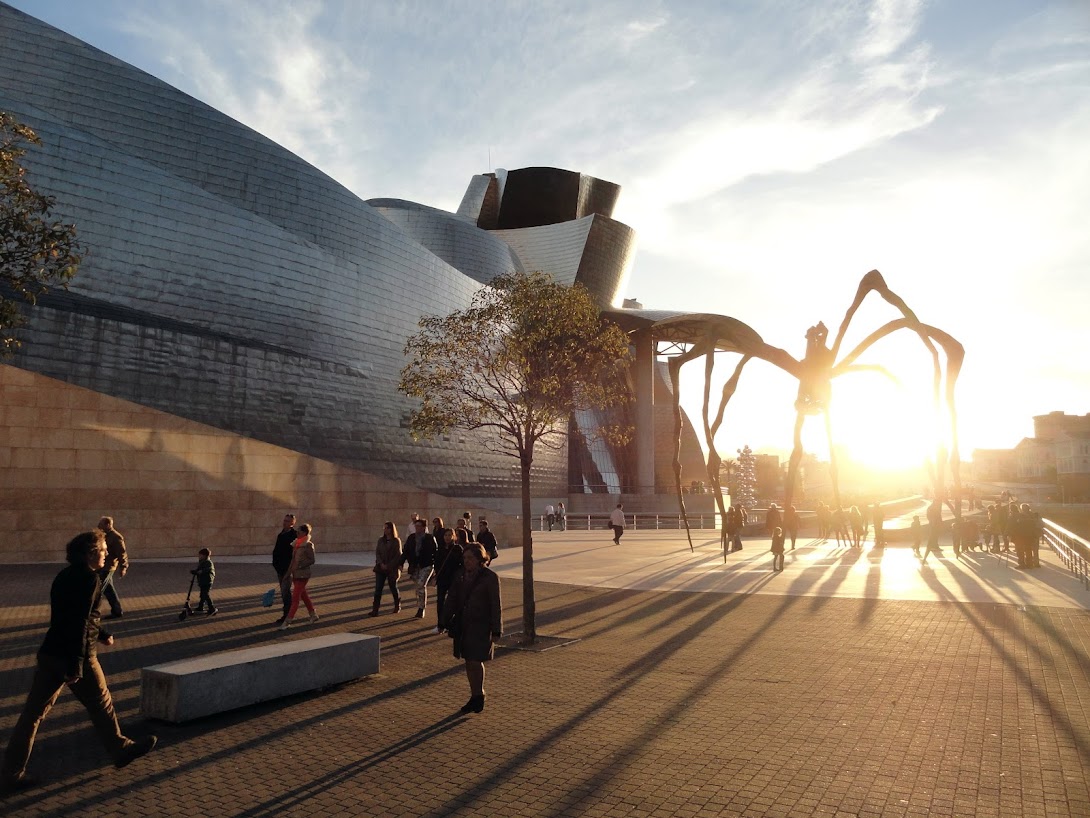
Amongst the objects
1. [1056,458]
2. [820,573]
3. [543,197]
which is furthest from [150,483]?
[1056,458]

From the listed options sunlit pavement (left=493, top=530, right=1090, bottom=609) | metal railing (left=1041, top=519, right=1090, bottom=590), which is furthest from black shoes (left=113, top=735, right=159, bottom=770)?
metal railing (left=1041, top=519, right=1090, bottom=590)

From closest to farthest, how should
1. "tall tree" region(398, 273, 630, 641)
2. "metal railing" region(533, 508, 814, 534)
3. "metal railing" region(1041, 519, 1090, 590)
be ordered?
"tall tree" region(398, 273, 630, 641)
"metal railing" region(1041, 519, 1090, 590)
"metal railing" region(533, 508, 814, 534)

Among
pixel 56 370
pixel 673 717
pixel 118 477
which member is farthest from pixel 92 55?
pixel 673 717

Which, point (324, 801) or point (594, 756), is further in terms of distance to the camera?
point (594, 756)

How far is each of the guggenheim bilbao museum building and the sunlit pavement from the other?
21.1 feet

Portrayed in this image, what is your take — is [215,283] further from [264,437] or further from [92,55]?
[92,55]

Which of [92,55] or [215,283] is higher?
[92,55]

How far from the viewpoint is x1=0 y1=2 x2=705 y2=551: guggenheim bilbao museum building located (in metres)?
23.3

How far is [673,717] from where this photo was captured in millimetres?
6367

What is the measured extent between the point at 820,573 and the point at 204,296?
23.2m

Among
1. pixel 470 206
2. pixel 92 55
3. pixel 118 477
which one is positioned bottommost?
pixel 118 477

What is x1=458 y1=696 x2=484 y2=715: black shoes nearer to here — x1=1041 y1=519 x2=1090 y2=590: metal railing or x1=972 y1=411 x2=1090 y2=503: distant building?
x1=1041 y1=519 x2=1090 y2=590: metal railing

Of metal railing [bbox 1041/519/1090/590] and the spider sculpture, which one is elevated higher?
the spider sculpture

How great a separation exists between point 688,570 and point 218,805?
46.4ft
